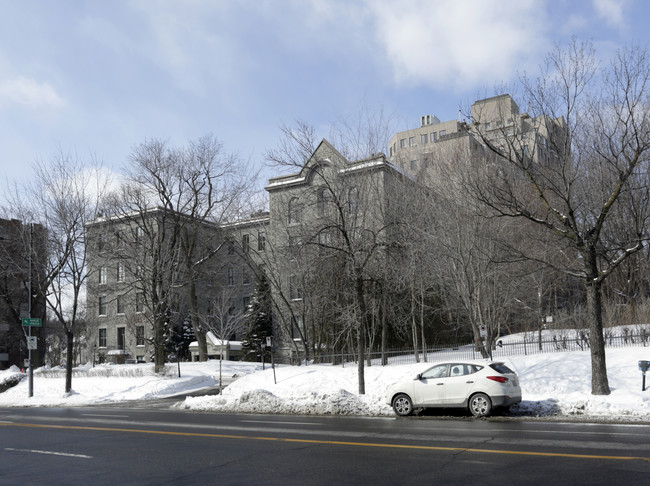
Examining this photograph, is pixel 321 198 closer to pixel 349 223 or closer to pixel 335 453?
pixel 349 223

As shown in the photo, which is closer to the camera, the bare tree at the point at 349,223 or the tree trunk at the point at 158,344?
the bare tree at the point at 349,223

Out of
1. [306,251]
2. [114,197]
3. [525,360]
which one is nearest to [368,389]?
[525,360]

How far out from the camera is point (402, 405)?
16.6 metres

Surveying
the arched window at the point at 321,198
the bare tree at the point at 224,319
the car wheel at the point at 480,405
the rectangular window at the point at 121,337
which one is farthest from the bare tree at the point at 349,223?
the rectangular window at the point at 121,337

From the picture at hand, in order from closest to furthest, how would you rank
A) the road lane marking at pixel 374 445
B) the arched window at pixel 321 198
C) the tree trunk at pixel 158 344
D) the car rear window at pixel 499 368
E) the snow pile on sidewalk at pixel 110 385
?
1. the road lane marking at pixel 374 445
2. the car rear window at pixel 499 368
3. the arched window at pixel 321 198
4. the snow pile on sidewalk at pixel 110 385
5. the tree trunk at pixel 158 344

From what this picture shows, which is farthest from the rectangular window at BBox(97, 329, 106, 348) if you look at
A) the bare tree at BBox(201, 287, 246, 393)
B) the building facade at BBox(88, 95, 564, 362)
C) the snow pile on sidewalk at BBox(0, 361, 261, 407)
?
the snow pile on sidewalk at BBox(0, 361, 261, 407)

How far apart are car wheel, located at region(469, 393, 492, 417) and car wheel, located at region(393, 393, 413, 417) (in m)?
1.74

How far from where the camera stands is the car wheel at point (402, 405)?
54.1ft

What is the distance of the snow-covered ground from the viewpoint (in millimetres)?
16141

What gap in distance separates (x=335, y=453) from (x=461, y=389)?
6812 millimetres

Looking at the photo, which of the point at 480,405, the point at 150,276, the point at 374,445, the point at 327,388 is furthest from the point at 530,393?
the point at 150,276

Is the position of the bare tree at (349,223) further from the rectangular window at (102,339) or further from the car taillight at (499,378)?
the rectangular window at (102,339)

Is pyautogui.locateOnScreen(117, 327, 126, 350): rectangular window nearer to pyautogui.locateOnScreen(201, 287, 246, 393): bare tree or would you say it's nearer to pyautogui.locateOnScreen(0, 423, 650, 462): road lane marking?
pyautogui.locateOnScreen(201, 287, 246, 393): bare tree

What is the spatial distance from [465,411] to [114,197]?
97.1 feet
